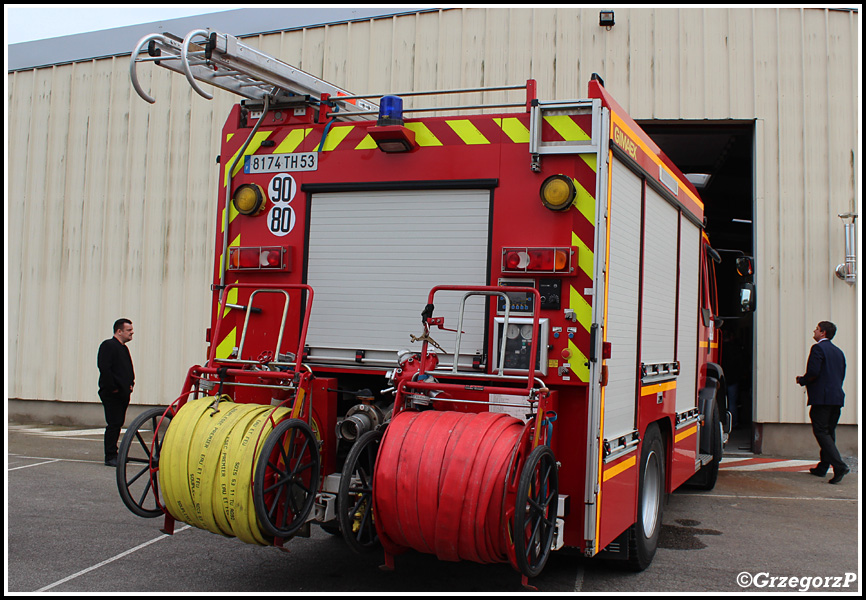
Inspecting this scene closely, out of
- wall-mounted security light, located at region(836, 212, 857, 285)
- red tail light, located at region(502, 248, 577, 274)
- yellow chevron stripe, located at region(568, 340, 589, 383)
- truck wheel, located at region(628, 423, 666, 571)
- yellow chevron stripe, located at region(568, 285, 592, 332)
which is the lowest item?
truck wheel, located at region(628, 423, 666, 571)

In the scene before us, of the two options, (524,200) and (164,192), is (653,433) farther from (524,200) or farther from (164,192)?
(164,192)

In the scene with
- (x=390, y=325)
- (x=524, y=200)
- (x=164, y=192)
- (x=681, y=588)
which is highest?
(x=164, y=192)

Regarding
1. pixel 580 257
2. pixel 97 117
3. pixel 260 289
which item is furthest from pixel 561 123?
pixel 97 117

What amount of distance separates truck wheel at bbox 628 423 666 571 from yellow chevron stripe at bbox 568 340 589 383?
1208 mm

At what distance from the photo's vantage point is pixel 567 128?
4.81 metres

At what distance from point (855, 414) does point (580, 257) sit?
752 cm

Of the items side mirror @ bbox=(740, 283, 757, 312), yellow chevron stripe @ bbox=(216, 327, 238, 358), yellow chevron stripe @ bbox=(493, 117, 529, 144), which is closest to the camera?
yellow chevron stripe @ bbox=(493, 117, 529, 144)

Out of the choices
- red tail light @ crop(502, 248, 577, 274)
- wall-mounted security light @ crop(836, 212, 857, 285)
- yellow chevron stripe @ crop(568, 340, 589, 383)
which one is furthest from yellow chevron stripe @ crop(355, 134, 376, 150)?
wall-mounted security light @ crop(836, 212, 857, 285)

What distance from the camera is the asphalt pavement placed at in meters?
5.02

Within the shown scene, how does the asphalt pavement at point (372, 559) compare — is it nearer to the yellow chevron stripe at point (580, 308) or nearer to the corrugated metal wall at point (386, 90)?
the yellow chevron stripe at point (580, 308)

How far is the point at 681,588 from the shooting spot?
5.11 meters

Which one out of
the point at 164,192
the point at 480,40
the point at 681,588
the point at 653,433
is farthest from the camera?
the point at 164,192

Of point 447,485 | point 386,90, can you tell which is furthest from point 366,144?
point 386,90

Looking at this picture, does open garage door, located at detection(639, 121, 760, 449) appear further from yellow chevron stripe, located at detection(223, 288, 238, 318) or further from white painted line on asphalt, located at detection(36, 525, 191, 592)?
white painted line on asphalt, located at detection(36, 525, 191, 592)
